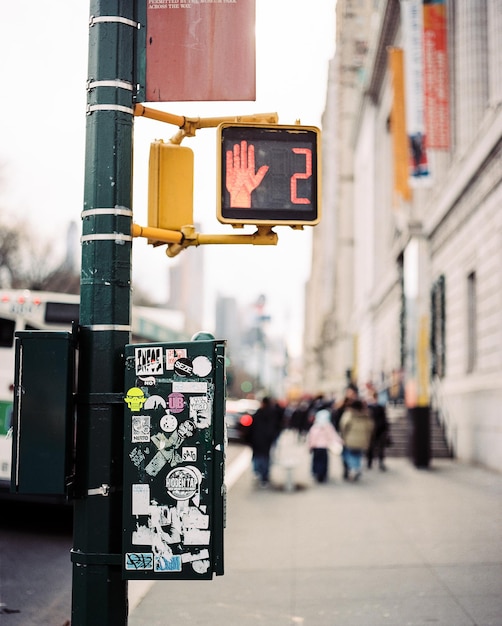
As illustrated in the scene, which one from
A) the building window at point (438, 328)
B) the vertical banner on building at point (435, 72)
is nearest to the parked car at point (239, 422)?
the building window at point (438, 328)

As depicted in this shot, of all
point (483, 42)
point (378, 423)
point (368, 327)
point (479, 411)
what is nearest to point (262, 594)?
point (378, 423)

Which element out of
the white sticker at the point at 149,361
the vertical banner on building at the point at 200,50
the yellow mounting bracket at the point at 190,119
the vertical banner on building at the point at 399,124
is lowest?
the white sticker at the point at 149,361

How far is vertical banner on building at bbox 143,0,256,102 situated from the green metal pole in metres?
0.16

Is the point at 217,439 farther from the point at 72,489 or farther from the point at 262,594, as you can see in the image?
the point at 262,594

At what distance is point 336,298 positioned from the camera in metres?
94.1

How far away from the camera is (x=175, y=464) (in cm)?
454

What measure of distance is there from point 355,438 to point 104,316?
531 inches

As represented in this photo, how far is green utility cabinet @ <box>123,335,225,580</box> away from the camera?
452 cm

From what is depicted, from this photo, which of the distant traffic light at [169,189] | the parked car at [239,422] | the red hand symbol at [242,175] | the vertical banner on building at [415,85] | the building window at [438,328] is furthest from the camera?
the parked car at [239,422]

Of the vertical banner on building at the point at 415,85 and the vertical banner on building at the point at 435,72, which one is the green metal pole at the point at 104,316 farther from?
the vertical banner on building at the point at 415,85

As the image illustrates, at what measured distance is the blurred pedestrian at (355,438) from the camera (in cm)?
1770

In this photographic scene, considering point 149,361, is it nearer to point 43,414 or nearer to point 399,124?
point 43,414

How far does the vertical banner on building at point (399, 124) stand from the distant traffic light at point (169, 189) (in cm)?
2690

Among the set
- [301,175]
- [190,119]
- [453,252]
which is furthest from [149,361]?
[453,252]
